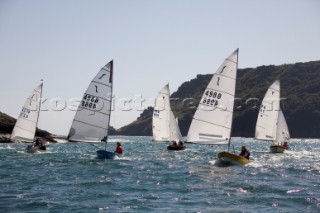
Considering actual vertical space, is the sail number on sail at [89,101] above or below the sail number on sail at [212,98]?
below

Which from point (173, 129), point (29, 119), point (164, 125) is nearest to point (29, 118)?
point (29, 119)

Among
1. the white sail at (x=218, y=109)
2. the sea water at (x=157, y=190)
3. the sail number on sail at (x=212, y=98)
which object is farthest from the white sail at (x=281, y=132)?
the sail number on sail at (x=212, y=98)

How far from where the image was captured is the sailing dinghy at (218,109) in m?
33.1

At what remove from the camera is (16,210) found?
16.8m

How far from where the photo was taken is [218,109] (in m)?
33.5

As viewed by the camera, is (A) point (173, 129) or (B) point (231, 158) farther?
(A) point (173, 129)

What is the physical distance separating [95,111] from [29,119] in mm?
17212

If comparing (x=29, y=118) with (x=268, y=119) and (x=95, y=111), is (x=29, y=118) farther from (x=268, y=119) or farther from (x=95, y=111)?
(x=268, y=119)

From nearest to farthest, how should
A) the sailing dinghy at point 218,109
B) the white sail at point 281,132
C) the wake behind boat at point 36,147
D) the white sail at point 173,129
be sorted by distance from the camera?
the sailing dinghy at point 218,109 < the wake behind boat at point 36,147 < the white sail at point 281,132 < the white sail at point 173,129

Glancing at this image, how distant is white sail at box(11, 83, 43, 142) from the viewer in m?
50.5

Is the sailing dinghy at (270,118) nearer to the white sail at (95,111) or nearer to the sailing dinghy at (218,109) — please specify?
the sailing dinghy at (218,109)

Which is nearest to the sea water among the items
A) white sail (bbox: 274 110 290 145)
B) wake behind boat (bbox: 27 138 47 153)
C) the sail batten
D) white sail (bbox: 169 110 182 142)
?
wake behind boat (bbox: 27 138 47 153)

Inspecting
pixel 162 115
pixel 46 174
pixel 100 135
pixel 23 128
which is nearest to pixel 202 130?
pixel 100 135

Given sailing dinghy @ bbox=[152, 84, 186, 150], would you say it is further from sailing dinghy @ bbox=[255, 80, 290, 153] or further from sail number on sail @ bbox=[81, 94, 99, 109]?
→ sail number on sail @ bbox=[81, 94, 99, 109]
